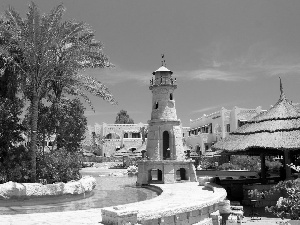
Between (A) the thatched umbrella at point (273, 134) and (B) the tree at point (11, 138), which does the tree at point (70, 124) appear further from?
(A) the thatched umbrella at point (273, 134)

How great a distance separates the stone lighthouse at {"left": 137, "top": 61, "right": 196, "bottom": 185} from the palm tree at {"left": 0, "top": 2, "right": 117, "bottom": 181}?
18.7 feet

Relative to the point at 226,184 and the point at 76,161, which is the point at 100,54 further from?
the point at 226,184

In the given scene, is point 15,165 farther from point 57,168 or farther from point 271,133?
point 271,133

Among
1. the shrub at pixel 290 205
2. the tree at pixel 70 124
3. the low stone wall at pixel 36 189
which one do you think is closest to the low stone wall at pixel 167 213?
the shrub at pixel 290 205

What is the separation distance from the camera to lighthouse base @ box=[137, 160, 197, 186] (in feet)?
71.9

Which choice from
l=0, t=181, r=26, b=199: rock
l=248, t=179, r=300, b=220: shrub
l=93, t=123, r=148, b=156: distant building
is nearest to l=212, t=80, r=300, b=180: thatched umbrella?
l=248, t=179, r=300, b=220: shrub

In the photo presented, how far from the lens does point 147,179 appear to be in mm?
22484

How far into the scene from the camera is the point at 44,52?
1627 cm

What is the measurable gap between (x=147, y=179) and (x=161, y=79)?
22.5 feet

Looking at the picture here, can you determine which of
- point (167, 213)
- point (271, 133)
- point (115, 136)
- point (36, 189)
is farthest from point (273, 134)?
point (115, 136)

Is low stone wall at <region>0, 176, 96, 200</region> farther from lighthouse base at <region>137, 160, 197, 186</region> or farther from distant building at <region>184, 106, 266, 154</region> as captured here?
distant building at <region>184, 106, 266, 154</region>

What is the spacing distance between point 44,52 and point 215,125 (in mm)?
46131

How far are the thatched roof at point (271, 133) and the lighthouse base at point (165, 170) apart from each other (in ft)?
9.89

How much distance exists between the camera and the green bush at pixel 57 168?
16.4m
